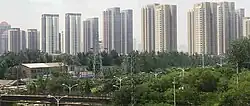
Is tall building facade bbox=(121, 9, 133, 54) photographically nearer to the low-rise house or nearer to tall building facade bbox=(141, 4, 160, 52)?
tall building facade bbox=(141, 4, 160, 52)

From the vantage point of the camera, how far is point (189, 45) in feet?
171

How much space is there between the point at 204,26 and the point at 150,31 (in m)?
6.65

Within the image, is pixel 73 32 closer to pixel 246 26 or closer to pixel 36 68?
pixel 36 68

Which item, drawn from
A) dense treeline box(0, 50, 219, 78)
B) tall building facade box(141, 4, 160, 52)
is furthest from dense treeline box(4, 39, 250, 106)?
tall building facade box(141, 4, 160, 52)

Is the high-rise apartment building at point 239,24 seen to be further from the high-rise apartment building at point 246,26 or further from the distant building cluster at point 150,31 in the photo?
the high-rise apartment building at point 246,26

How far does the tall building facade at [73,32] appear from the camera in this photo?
6131 centimetres

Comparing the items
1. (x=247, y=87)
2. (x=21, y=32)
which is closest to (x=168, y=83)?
(x=247, y=87)

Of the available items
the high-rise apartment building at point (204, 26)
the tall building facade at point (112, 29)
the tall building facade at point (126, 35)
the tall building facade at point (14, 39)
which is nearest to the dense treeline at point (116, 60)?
the high-rise apartment building at point (204, 26)

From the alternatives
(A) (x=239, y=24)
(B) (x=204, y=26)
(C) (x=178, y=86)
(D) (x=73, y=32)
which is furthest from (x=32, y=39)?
(C) (x=178, y=86)

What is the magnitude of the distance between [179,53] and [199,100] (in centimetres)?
2513

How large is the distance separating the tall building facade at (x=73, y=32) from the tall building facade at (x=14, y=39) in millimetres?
8502

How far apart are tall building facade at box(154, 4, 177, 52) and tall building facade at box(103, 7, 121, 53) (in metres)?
8.35

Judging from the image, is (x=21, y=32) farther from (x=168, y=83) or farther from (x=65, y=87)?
(x=168, y=83)

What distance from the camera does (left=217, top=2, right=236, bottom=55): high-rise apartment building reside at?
157ft
